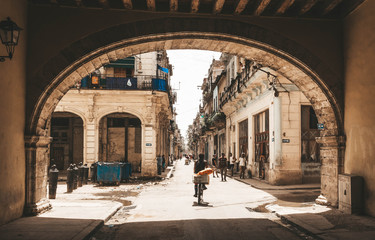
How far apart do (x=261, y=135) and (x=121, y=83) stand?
8475 millimetres

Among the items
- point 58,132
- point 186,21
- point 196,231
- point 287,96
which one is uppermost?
point 186,21

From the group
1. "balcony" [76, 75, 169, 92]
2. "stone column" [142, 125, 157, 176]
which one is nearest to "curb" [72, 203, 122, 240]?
"stone column" [142, 125, 157, 176]

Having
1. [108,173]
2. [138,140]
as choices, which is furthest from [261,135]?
[138,140]

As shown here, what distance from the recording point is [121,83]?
20938 millimetres

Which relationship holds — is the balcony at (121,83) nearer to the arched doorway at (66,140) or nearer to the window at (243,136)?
the arched doorway at (66,140)

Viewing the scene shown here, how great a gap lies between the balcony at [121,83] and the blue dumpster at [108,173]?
580 cm

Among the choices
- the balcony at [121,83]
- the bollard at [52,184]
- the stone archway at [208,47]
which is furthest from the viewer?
the balcony at [121,83]

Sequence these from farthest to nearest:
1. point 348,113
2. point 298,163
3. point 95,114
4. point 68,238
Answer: point 95,114 < point 298,163 < point 348,113 < point 68,238

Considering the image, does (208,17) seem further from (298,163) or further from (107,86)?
(107,86)

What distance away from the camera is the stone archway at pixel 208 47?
8.60 meters

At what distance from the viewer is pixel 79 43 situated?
8.57m

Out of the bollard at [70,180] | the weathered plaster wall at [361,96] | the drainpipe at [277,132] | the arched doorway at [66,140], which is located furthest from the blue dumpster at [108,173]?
the weathered plaster wall at [361,96]

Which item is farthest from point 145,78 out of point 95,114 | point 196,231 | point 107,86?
point 196,231

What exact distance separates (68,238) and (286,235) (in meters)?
3.84
